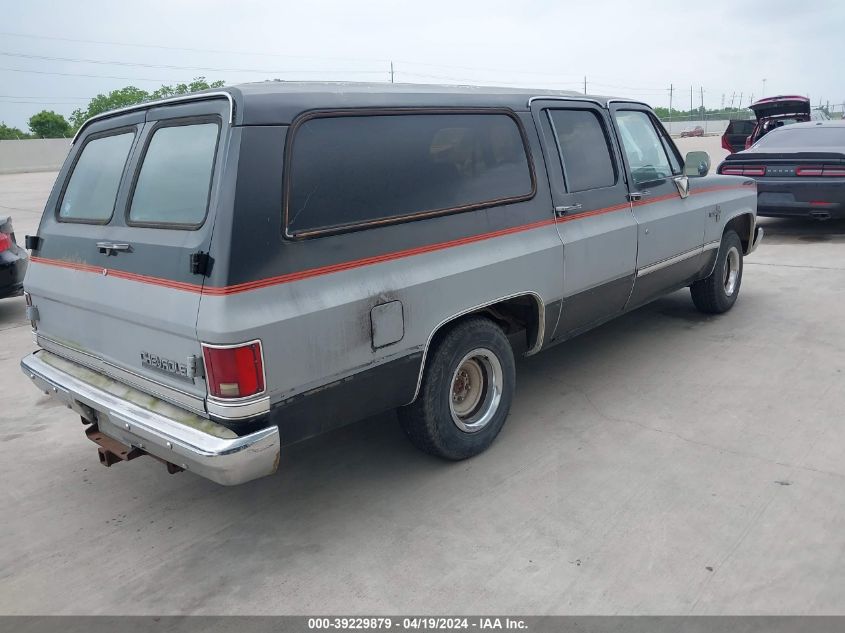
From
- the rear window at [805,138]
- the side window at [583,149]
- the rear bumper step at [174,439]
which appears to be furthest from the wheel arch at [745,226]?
the rear bumper step at [174,439]

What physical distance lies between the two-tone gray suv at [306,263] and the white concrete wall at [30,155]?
134 ft

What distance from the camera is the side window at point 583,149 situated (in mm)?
4398

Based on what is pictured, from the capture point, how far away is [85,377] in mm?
3531

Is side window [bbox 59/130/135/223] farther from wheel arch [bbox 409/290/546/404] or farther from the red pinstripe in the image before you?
wheel arch [bbox 409/290/546/404]

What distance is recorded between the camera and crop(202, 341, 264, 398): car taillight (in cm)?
274

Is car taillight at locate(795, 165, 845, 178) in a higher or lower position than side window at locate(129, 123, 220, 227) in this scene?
lower

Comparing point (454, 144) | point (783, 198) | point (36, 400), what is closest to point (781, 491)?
point (454, 144)

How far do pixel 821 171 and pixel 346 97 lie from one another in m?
8.22

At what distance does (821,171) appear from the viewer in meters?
9.16

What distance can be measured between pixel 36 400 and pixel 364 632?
367cm

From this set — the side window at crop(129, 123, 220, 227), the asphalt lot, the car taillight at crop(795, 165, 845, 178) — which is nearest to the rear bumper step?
the asphalt lot

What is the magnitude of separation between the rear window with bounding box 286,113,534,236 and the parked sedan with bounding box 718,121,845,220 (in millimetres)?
6827

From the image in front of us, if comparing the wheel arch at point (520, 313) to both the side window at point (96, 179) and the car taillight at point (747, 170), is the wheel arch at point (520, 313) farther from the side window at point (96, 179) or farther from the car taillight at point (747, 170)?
the car taillight at point (747, 170)

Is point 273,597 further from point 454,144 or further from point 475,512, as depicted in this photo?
point 454,144
